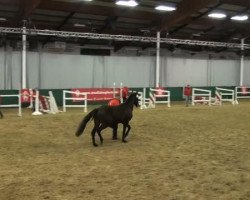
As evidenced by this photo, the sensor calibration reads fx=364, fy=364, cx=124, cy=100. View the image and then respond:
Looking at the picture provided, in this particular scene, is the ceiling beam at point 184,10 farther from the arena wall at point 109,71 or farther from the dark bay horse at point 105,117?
the dark bay horse at point 105,117

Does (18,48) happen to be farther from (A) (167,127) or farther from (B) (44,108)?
(A) (167,127)

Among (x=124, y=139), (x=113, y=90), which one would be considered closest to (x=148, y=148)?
(x=124, y=139)

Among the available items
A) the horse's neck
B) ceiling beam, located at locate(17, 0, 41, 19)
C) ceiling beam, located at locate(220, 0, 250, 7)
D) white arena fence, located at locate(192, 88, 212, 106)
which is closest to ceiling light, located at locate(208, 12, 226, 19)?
ceiling beam, located at locate(220, 0, 250, 7)

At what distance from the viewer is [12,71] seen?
76.3 ft

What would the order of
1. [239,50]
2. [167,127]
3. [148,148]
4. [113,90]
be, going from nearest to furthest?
[148,148], [167,127], [113,90], [239,50]

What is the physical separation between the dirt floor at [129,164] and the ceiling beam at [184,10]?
10180 mm

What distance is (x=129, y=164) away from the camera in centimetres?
710

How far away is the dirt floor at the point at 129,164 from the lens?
213 inches

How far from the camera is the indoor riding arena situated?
6.00 metres

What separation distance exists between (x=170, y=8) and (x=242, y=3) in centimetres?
446

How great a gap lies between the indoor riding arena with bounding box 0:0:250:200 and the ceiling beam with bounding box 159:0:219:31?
7 cm

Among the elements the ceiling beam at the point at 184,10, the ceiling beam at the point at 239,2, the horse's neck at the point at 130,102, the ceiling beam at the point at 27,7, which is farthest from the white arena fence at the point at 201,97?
the horse's neck at the point at 130,102

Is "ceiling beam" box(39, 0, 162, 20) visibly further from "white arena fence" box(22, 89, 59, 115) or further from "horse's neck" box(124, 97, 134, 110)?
"horse's neck" box(124, 97, 134, 110)

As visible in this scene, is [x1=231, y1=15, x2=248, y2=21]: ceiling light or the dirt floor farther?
[x1=231, y1=15, x2=248, y2=21]: ceiling light
